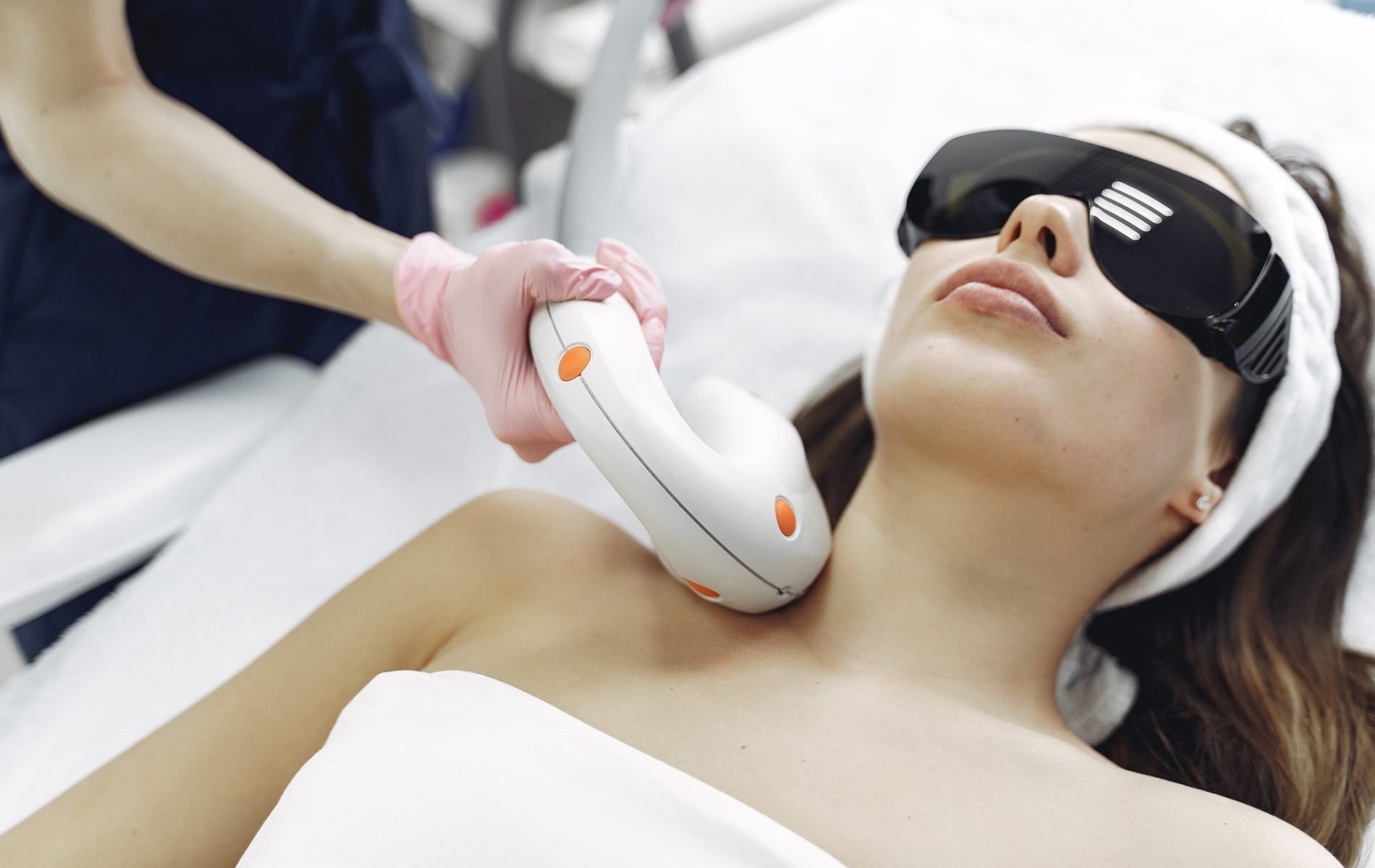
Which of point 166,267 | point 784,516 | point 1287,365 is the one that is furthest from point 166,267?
point 1287,365

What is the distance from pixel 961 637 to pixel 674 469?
0.33 meters

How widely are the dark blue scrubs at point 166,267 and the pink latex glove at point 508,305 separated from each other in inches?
8.7

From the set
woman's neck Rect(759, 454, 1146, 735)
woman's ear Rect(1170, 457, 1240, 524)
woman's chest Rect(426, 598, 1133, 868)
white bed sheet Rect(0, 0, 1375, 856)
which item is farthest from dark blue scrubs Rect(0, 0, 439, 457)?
woman's ear Rect(1170, 457, 1240, 524)

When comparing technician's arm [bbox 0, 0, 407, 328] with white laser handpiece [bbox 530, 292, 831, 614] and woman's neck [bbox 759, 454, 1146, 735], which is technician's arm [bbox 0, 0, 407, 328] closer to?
white laser handpiece [bbox 530, 292, 831, 614]

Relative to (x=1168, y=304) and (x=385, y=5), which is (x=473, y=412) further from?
(x=1168, y=304)

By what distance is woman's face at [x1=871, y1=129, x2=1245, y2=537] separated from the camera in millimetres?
911

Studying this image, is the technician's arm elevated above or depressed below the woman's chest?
above

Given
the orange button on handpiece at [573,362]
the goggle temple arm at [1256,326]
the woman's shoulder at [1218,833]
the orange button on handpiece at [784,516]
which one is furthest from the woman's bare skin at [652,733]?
the goggle temple arm at [1256,326]

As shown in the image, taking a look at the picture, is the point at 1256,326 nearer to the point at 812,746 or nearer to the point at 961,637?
the point at 961,637

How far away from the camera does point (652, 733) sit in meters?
0.86

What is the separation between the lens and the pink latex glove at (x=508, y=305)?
88cm

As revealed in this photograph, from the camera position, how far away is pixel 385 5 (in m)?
1.46

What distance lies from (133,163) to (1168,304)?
3.25 feet

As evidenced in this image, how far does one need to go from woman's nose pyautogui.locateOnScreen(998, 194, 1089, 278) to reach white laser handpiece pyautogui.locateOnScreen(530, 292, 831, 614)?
0.97ft
